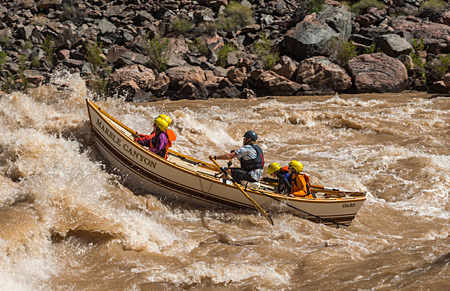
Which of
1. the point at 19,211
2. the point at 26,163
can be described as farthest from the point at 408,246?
the point at 26,163

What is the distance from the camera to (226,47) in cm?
2259

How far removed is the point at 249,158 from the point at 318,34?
16.7m

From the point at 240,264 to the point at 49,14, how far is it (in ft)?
98.4

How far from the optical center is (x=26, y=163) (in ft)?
24.7

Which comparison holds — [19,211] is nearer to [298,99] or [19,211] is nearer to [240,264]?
[240,264]

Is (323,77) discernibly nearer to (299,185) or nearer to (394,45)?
(394,45)

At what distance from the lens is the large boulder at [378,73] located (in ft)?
59.8

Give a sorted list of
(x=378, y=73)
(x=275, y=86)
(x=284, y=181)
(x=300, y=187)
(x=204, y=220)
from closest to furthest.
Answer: (x=204, y=220), (x=300, y=187), (x=284, y=181), (x=275, y=86), (x=378, y=73)

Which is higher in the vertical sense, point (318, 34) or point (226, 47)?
point (318, 34)

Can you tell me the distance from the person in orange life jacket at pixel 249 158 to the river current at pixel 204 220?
657mm

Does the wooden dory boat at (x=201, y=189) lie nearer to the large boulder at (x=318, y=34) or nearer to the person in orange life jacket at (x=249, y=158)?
the person in orange life jacket at (x=249, y=158)

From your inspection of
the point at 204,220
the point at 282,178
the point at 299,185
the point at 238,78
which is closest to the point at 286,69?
the point at 238,78

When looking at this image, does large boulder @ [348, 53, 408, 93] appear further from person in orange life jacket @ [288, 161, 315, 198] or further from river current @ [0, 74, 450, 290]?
person in orange life jacket @ [288, 161, 315, 198]

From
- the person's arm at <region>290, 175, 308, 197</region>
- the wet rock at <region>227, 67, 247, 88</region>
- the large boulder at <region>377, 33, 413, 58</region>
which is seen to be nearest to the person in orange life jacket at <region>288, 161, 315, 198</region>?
the person's arm at <region>290, 175, 308, 197</region>
